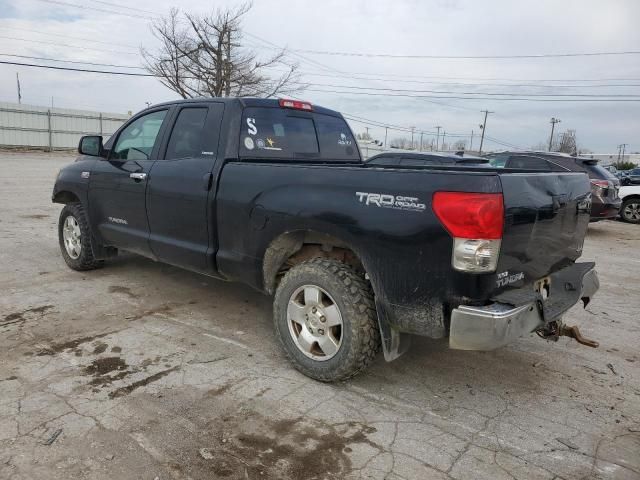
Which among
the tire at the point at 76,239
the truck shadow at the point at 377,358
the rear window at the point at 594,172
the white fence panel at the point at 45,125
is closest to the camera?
the truck shadow at the point at 377,358

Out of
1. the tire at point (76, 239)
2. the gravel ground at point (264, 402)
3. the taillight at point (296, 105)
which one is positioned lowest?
the gravel ground at point (264, 402)

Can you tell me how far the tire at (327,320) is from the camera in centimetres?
314

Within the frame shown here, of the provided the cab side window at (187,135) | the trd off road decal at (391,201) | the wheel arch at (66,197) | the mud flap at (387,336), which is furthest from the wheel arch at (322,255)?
the wheel arch at (66,197)

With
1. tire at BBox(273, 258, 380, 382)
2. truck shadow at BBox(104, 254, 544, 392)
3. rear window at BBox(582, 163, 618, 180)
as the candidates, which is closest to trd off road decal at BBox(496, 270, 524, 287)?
tire at BBox(273, 258, 380, 382)

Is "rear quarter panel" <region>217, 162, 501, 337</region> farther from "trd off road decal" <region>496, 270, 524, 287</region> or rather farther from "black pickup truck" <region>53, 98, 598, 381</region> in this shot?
"trd off road decal" <region>496, 270, 524, 287</region>

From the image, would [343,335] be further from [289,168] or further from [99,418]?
[99,418]

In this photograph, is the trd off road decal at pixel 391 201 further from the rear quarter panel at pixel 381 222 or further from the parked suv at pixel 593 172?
the parked suv at pixel 593 172

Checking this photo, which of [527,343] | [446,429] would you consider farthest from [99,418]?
[527,343]

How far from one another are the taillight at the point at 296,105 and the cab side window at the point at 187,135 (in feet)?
2.24

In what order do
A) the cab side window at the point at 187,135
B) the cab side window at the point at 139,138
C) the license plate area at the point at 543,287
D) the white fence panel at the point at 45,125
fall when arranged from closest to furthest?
the license plate area at the point at 543,287 < the cab side window at the point at 187,135 < the cab side window at the point at 139,138 < the white fence panel at the point at 45,125

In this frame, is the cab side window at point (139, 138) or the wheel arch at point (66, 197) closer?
Result: the cab side window at point (139, 138)

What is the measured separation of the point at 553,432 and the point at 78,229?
5133 mm

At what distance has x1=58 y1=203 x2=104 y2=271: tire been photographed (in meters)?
5.62

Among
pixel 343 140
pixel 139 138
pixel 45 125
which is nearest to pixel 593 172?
pixel 343 140
